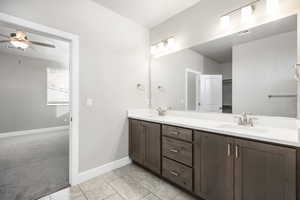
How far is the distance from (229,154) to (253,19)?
1.56m

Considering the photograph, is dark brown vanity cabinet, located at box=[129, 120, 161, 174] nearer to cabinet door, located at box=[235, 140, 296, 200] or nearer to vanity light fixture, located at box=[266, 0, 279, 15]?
cabinet door, located at box=[235, 140, 296, 200]

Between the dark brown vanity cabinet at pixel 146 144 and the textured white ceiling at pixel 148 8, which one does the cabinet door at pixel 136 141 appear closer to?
the dark brown vanity cabinet at pixel 146 144

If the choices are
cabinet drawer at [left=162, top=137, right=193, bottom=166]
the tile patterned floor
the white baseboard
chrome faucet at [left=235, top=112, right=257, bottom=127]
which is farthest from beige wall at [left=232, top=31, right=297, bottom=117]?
the white baseboard

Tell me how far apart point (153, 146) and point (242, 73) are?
5.13 feet

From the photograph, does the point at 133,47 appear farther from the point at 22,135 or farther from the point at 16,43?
the point at 22,135

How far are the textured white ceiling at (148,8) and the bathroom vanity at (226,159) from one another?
1.83m

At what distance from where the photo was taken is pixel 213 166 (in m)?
1.38

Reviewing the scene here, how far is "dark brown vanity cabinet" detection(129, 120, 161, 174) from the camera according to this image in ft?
6.48

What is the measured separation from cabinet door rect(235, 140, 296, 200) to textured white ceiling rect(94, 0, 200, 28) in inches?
85.7

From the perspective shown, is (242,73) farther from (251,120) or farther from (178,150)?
(178,150)

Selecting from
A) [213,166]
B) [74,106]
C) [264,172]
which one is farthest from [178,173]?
[74,106]

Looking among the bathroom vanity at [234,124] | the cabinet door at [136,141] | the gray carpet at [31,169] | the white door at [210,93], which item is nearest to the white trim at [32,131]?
the gray carpet at [31,169]


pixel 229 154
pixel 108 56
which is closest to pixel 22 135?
pixel 108 56

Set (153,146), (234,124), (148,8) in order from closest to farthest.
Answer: (234,124) < (153,146) < (148,8)
